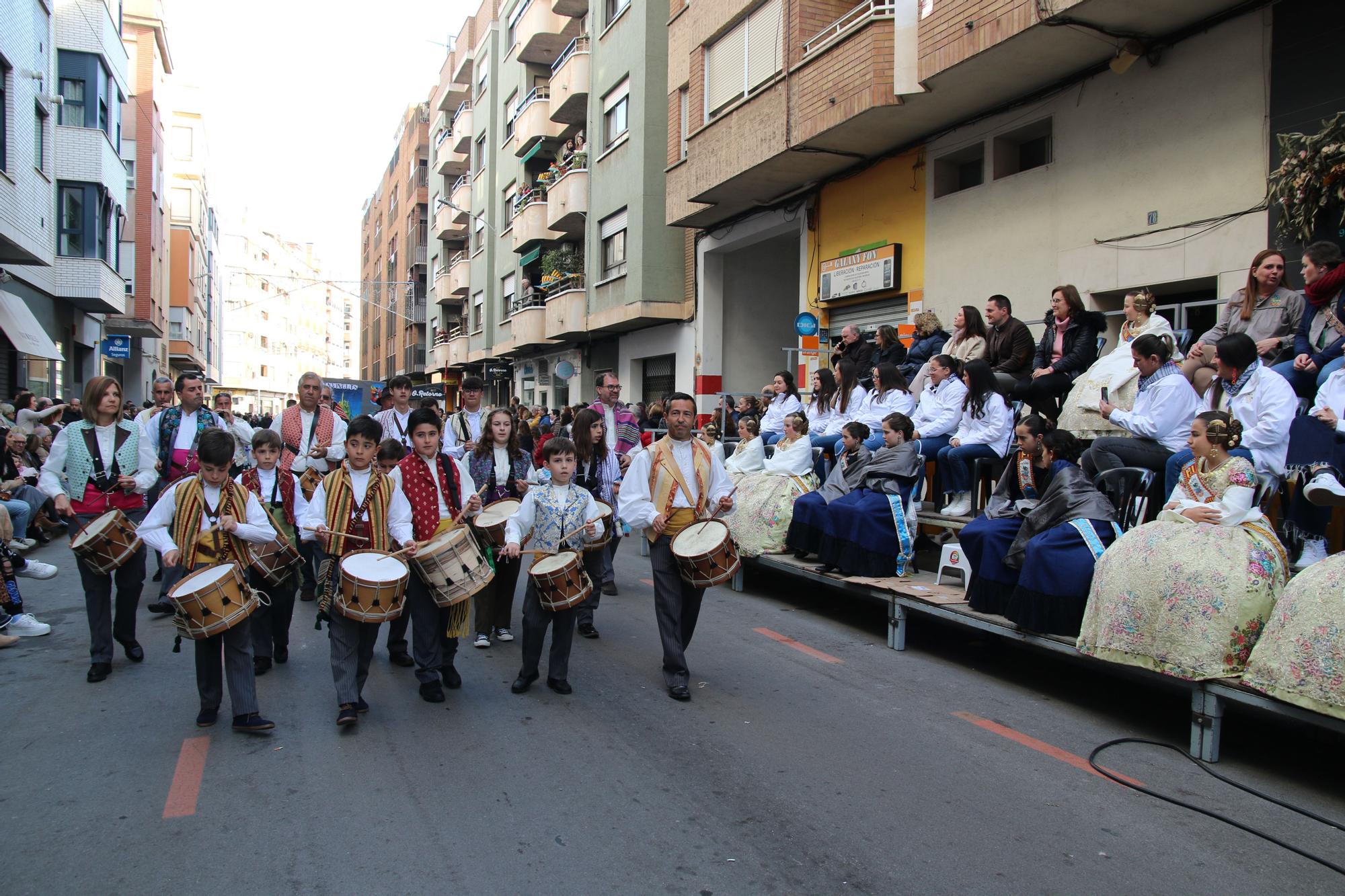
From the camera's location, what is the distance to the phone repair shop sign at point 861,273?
48.1 feet

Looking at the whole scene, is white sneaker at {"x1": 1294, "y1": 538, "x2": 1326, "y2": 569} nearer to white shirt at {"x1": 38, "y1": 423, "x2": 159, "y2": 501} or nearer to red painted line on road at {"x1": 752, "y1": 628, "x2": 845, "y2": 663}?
red painted line on road at {"x1": 752, "y1": 628, "x2": 845, "y2": 663}

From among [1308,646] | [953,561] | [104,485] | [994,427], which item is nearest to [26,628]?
[104,485]

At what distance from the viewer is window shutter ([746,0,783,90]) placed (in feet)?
51.8

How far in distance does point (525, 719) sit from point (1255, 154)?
8.95 meters

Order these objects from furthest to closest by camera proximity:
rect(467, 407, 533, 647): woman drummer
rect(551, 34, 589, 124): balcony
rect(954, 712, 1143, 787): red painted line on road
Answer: rect(551, 34, 589, 124): balcony < rect(467, 407, 533, 647): woman drummer < rect(954, 712, 1143, 787): red painted line on road

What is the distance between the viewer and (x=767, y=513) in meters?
9.84

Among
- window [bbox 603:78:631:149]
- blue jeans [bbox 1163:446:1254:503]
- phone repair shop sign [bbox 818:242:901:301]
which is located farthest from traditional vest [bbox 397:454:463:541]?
window [bbox 603:78:631:149]

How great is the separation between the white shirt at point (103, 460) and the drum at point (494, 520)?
2.58 meters

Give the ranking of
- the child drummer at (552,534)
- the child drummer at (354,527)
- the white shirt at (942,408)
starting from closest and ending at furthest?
the child drummer at (354,527)
the child drummer at (552,534)
the white shirt at (942,408)

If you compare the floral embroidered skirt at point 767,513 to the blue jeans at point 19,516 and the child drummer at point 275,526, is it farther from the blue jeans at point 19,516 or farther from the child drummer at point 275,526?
the blue jeans at point 19,516

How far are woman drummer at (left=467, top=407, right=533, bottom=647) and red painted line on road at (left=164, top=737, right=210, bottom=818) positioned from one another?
2500mm

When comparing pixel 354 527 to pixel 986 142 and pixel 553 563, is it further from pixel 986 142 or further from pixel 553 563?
pixel 986 142

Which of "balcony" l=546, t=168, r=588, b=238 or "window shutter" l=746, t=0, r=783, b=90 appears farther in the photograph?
"balcony" l=546, t=168, r=588, b=238

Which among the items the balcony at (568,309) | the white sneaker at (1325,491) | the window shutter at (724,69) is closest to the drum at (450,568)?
the white sneaker at (1325,491)
